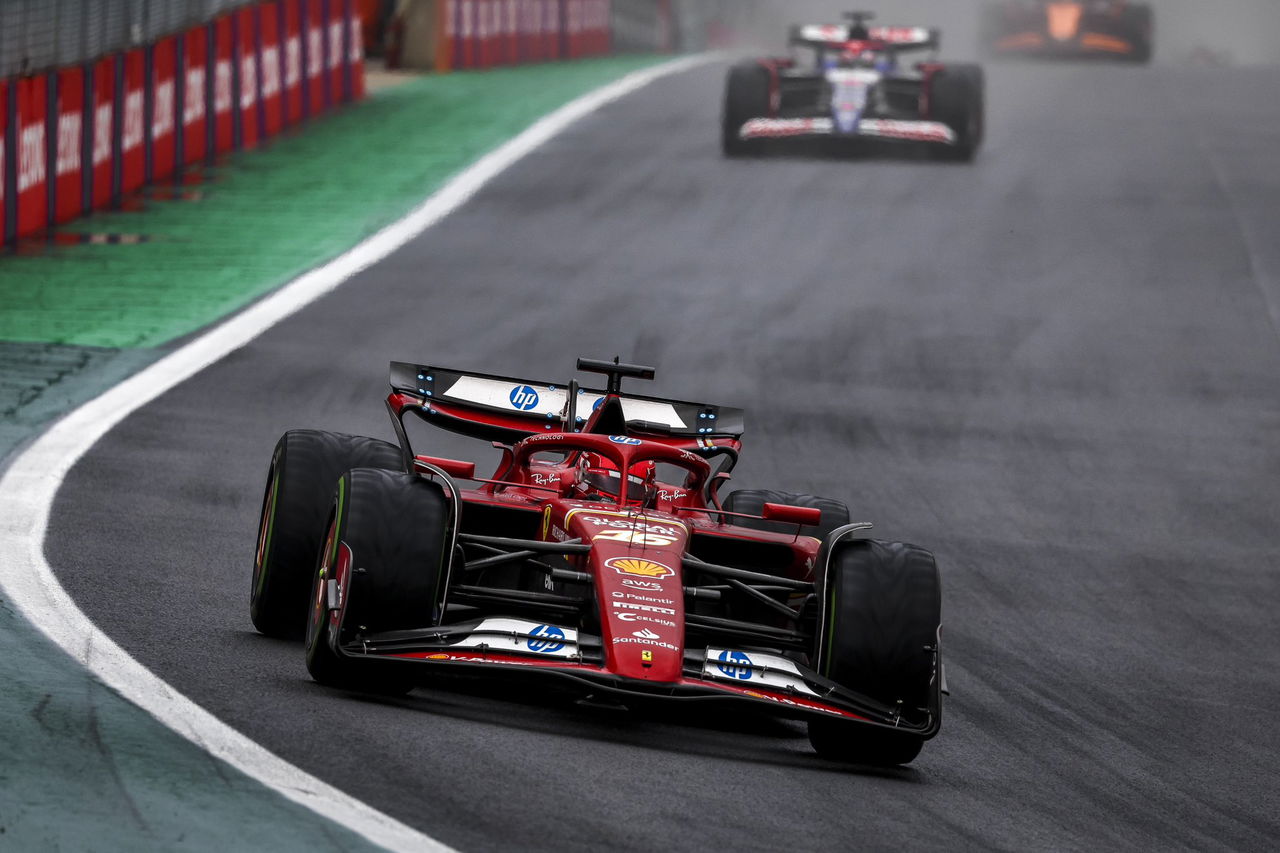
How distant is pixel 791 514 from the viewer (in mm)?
8500

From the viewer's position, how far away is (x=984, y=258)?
20.5 m

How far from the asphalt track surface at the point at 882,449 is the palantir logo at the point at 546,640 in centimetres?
30

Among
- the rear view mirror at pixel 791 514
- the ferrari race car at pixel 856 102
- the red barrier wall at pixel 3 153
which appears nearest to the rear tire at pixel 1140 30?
the ferrari race car at pixel 856 102

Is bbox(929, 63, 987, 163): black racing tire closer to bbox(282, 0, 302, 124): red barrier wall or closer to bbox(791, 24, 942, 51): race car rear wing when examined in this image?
bbox(791, 24, 942, 51): race car rear wing

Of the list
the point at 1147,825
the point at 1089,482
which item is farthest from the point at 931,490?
the point at 1147,825

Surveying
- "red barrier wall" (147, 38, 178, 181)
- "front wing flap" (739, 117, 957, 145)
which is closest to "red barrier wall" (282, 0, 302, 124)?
"red barrier wall" (147, 38, 178, 181)

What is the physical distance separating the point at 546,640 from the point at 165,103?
15.6m

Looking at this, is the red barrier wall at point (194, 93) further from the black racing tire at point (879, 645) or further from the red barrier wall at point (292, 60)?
the black racing tire at point (879, 645)

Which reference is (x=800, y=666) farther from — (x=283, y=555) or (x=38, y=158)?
(x=38, y=158)

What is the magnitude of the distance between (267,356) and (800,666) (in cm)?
899

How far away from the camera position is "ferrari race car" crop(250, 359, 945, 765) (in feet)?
23.8

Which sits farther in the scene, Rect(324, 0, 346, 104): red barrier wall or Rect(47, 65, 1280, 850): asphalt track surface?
Rect(324, 0, 346, 104): red barrier wall

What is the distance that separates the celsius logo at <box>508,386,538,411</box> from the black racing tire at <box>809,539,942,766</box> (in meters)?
2.47

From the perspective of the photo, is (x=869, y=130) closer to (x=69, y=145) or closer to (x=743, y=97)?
(x=743, y=97)
